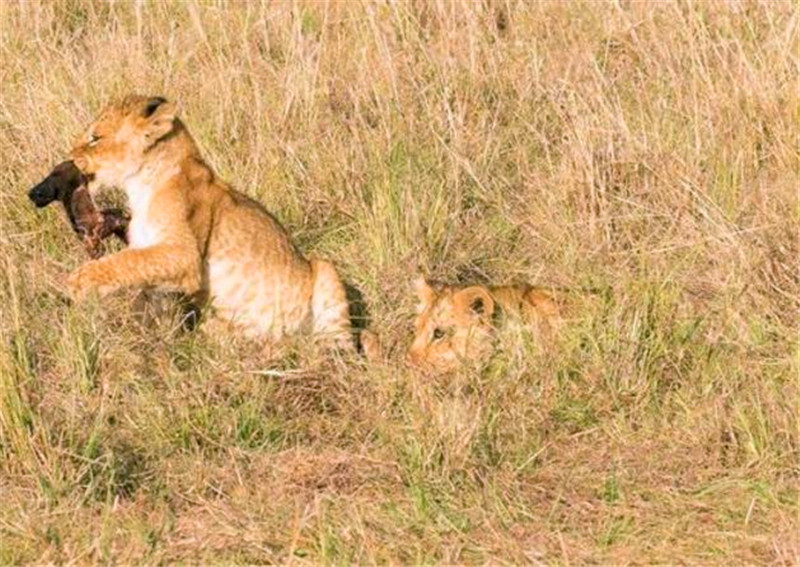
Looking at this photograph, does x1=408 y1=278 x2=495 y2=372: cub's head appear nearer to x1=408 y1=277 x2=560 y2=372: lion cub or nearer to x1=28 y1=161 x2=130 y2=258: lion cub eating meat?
x1=408 y1=277 x2=560 y2=372: lion cub

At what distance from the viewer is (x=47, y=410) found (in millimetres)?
5098

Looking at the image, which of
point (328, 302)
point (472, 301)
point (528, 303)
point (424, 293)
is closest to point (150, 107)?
point (328, 302)

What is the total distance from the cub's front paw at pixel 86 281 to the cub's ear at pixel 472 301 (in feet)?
3.59

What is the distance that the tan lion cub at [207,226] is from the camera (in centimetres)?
612

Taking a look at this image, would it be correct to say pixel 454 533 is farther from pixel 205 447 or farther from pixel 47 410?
pixel 47 410

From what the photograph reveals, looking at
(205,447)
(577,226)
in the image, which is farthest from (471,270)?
(205,447)

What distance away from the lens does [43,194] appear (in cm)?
611

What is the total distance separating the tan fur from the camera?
6.12 meters

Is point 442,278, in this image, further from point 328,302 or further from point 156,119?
point 156,119

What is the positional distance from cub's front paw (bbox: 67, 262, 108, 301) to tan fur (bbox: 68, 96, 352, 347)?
29cm

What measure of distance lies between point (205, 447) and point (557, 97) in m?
2.97

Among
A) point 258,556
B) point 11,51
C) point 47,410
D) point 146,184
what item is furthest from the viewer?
point 11,51

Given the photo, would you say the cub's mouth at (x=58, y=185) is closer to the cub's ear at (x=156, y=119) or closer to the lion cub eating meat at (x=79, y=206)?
the lion cub eating meat at (x=79, y=206)

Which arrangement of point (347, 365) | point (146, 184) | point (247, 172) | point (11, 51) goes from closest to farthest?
point (347, 365) → point (146, 184) → point (247, 172) → point (11, 51)
